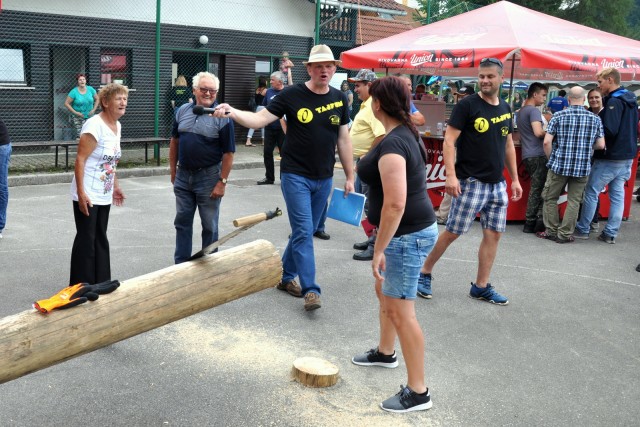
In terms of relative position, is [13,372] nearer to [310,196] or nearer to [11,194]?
[310,196]

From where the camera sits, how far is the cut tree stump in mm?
4082

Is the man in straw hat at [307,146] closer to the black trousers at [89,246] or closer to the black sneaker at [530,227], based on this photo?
the black trousers at [89,246]

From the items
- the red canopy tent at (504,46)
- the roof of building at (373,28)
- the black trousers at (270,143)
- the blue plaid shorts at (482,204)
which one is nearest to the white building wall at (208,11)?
the roof of building at (373,28)

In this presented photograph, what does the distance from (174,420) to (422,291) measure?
2.78 meters

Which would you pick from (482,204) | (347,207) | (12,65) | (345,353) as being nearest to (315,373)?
(345,353)

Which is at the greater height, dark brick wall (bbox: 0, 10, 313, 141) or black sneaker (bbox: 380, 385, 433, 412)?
dark brick wall (bbox: 0, 10, 313, 141)

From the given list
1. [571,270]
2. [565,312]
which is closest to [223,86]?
[571,270]

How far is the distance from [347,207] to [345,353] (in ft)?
4.76

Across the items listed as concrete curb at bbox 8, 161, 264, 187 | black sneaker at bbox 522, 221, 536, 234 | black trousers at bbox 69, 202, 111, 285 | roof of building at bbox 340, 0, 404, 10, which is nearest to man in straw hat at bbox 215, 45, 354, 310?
black trousers at bbox 69, 202, 111, 285

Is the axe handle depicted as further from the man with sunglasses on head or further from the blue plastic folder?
the blue plastic folder

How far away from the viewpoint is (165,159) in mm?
14102

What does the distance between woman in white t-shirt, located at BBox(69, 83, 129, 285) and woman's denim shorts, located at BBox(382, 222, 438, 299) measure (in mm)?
2257

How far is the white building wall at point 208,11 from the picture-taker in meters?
13.8

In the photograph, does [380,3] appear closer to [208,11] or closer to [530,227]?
[208,11]
